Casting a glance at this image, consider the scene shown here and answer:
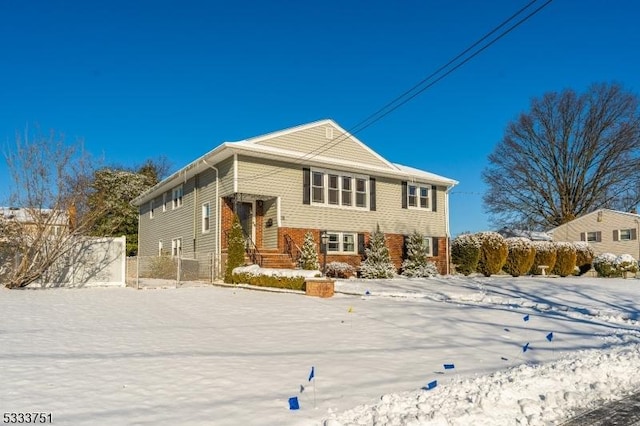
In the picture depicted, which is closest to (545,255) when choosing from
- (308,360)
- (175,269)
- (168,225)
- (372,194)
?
(372,194)

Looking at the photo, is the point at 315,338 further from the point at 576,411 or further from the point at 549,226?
the point at 549,226

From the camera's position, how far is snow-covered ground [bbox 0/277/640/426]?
4.36 metres

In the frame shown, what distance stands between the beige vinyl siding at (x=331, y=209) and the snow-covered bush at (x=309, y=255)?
1321 millimetres

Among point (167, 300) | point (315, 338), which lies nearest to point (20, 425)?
point (315, 338)

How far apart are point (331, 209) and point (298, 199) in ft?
5.81

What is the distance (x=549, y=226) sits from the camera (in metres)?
40.7

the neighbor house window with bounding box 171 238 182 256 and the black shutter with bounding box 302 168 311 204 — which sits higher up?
the black shutter with bounding box 302 168 311 204

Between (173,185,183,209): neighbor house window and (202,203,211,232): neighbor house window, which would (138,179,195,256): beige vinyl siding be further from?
(202,203,211,232): neighbor house window

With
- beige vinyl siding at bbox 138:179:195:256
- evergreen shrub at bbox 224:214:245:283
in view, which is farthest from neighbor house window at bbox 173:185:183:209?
evergreen shrub at bbox 224:214:245:283

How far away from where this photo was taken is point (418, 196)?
25.0 meters

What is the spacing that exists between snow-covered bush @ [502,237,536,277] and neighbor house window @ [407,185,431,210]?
4.53 meters

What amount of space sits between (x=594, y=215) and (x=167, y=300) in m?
33.3

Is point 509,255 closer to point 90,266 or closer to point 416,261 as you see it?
point 416,261

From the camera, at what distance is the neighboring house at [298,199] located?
19141 millimetres
